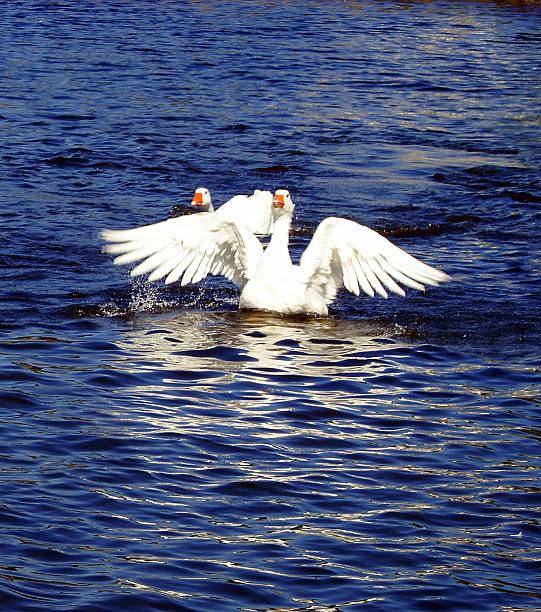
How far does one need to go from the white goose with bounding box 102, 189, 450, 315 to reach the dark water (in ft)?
0.86

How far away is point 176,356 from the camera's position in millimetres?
8164

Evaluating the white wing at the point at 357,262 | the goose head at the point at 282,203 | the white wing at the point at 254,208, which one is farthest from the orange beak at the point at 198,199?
the white wing at the point at 357,262

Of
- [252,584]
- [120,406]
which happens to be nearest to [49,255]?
[120,406]

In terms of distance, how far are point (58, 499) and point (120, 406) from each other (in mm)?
1478

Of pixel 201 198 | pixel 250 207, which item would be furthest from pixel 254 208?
pixel 201 198

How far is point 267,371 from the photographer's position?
7969 millimetres

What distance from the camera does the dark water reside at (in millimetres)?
5078

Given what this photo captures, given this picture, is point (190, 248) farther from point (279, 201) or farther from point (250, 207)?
point (250, 207)

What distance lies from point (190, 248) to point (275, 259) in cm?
70

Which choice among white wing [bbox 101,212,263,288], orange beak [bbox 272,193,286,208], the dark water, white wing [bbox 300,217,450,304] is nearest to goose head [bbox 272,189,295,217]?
orange beak [bbox 272,193,286,208]

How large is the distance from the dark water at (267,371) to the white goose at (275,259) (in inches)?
10.4

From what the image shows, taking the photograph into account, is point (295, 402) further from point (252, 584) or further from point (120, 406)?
point (252, 584)

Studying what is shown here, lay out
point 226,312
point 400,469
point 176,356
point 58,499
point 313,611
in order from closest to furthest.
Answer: point 313,611
point 58,499
point 400,469
point 176,356
point 226,312

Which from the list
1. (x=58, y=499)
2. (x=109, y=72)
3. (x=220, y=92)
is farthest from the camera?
(x=109, y=72)
